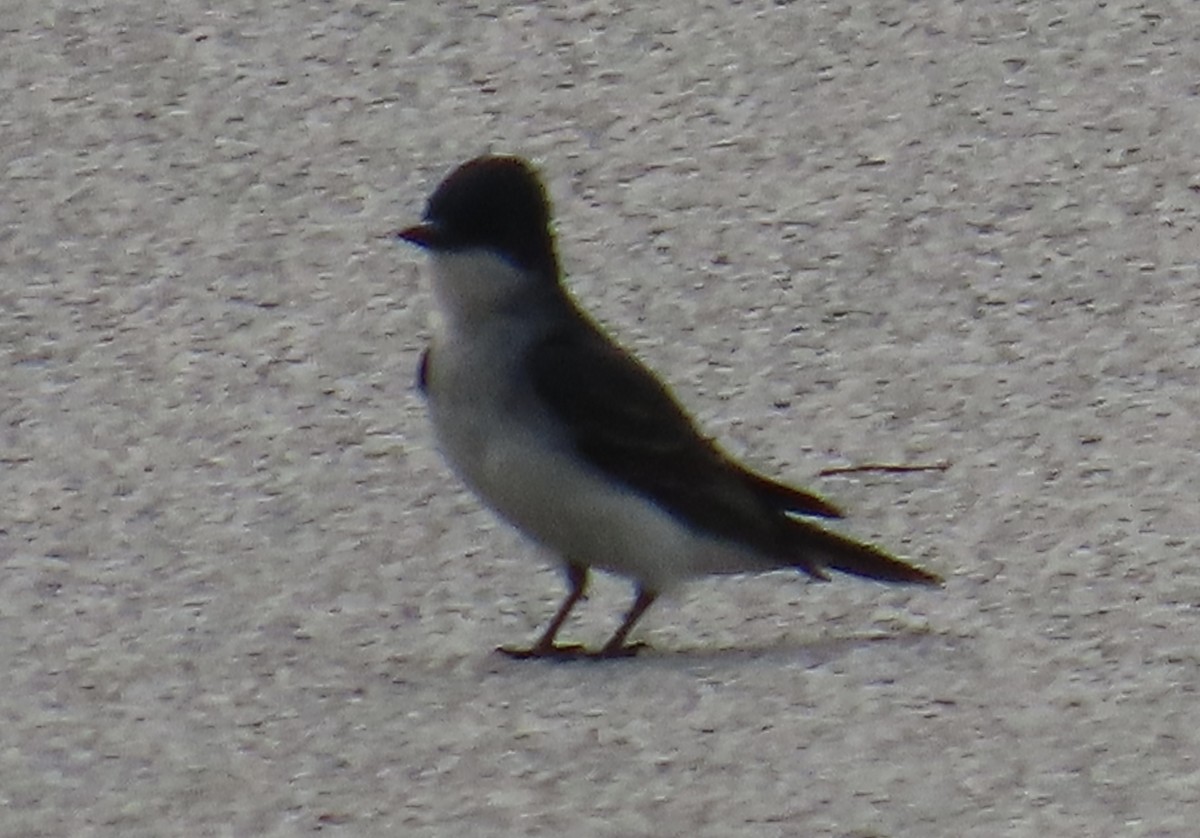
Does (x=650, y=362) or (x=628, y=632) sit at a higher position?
(x=650, y=362)

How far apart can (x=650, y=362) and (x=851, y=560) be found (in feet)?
4.34

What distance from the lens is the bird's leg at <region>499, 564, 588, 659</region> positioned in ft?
19.2

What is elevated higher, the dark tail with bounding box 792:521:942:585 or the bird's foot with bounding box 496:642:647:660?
the dark tail with bounding box 792:521:942:585

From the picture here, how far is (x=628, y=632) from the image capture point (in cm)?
608

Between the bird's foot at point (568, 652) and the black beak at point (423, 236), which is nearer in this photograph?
the bird's foot at point (568, 652)

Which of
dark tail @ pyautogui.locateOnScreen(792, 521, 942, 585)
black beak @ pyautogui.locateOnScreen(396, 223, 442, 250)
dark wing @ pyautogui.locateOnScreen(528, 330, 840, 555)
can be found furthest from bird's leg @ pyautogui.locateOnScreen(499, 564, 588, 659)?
black beak @ pyautogui.locateOnScreen(396, 223, 442, 250)

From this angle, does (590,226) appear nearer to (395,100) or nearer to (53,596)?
(395,100)

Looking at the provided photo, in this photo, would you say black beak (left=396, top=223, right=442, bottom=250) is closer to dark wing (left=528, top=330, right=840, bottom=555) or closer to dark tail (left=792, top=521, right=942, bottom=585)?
dark wing (left=528, top=330, right=840, bottom=555)

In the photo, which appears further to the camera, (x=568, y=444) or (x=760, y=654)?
Answer: (x=568, y=444)

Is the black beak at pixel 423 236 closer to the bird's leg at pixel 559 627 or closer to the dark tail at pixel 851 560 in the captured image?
the bird's leg at pixel 559 627

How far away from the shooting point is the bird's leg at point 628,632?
19.5 feet

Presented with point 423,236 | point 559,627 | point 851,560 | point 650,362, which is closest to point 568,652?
point 559,627

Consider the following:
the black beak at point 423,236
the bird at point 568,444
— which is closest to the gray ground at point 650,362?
the bird at point 568,444

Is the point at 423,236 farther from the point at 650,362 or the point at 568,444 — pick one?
the point at 650,362
